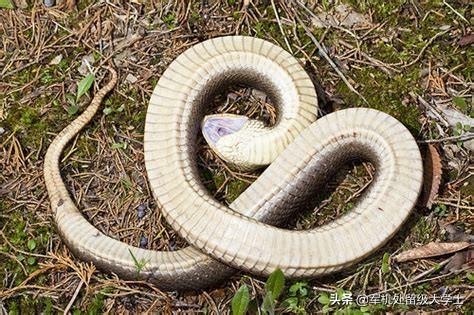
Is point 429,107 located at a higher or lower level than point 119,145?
higher

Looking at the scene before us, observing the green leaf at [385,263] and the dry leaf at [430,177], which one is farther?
the dry leaf at [430,177]

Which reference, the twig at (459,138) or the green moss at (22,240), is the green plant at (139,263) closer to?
the green moss at (22,240)

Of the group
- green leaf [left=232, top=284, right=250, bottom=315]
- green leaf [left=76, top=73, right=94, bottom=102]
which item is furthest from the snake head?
green leaf [left=232, top=284, right=250, bottom=315]

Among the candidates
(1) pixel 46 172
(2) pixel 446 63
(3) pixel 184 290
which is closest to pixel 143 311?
(3) pixel 184 290

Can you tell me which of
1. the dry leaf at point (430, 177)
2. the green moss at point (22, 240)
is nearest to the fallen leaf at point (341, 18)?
the dry leaf at point (430, 177)

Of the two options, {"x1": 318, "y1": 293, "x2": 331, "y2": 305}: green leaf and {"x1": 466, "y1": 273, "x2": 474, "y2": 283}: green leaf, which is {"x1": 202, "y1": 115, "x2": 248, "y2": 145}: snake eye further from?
{"x1": 466, "y1": 273, "x2": 474, "y2": 283}: green leaf

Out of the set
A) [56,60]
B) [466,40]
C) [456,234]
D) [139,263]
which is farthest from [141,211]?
[466,40]

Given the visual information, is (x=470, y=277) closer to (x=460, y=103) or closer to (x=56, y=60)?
(x=460, y=103)
